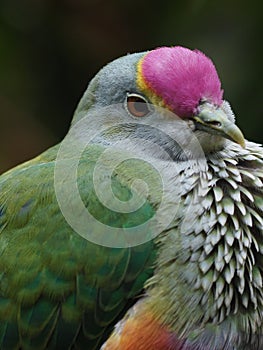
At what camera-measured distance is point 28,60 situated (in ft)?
17.5

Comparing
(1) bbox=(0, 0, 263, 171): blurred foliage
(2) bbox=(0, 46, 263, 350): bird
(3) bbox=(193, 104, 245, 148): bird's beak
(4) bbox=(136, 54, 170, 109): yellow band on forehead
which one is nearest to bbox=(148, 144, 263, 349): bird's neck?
(2) bbox=(0, 46, 263, 350): bird

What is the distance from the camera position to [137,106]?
2.61 m

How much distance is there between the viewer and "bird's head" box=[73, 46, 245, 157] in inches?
96.3

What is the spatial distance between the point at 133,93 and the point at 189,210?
0.46m

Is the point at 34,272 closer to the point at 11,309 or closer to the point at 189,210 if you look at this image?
the point at 11,309

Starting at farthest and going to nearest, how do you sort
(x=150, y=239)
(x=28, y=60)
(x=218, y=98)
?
1. (x=28, y=60)
2. (x=218, y=98)
3. (x=150, y=239)

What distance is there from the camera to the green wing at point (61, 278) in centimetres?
239

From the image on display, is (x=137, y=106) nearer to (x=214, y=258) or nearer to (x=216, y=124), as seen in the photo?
(x=216, y=124)

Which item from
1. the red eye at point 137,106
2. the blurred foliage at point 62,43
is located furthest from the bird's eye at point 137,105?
the blurred foliage at point 62,43

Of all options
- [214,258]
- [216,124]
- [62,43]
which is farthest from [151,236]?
[62,43]

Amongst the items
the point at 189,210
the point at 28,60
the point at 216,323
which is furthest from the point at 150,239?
the point at 28,60

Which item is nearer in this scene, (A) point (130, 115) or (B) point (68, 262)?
(B) point (68, 262)

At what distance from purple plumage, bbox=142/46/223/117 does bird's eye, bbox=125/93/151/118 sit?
0.23 ft

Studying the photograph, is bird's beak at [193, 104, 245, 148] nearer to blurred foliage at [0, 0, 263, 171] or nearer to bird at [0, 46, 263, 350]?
bird at [0, 46, 263, 350]
